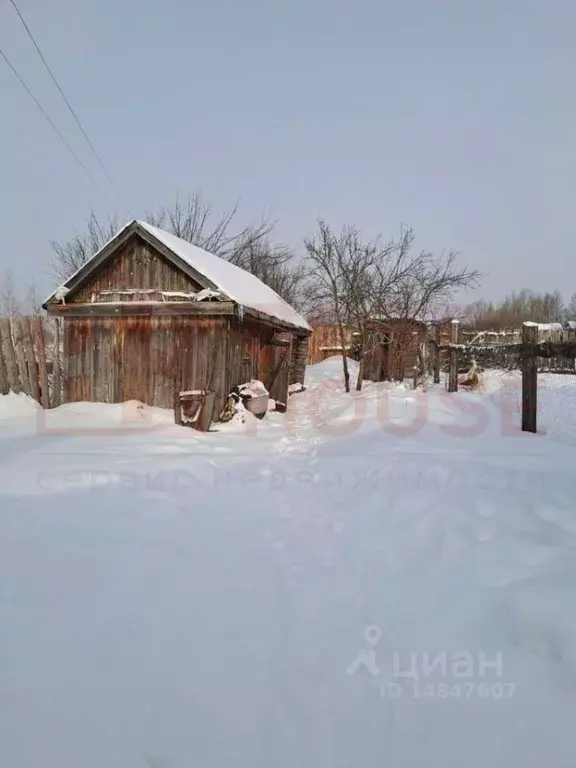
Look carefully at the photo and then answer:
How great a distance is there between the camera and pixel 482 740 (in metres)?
1.70

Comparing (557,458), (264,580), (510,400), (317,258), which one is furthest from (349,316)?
(264,580)

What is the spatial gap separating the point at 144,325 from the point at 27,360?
2452mm

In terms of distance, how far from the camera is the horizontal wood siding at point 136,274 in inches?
372

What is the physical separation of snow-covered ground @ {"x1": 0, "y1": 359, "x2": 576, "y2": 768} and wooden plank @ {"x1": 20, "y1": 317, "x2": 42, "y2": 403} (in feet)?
16.9

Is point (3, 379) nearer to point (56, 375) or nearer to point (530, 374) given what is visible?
point (56, 375)

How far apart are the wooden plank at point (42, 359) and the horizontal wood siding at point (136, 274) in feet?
2.59

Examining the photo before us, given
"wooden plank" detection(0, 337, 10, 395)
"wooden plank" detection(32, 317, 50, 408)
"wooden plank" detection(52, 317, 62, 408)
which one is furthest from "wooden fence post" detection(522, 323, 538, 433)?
"wooden plank" detection(0, 337, 10, 395)

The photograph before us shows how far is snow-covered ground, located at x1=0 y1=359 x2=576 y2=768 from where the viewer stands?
5.60 feet

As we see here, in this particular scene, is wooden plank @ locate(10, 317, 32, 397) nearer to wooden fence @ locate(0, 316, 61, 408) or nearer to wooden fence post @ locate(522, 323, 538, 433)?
wooden fence @ locate(0, 316, 61, 408)

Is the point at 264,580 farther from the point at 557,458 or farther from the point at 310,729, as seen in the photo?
the point at 557,458

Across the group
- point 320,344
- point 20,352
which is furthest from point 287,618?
point 320,344

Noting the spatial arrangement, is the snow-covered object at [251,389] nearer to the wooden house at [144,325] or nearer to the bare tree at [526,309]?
the wooden house at [144,325]

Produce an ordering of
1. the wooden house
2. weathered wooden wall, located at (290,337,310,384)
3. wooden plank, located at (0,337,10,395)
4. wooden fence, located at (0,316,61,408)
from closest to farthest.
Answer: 1. the wooden house
2. wooden fence, located at (0,316,61,408)
3. wooden plank, located at (0,337,10,395)
4. weathered wooden wall, located at (290,337,310,384)

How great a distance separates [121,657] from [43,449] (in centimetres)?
454
